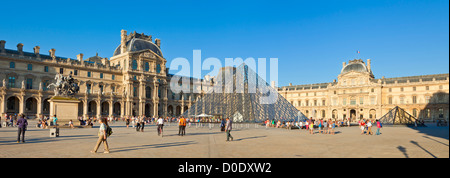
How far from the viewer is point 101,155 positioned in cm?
997

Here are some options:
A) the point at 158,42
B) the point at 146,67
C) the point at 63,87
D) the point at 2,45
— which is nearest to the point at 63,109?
the point at 63,87

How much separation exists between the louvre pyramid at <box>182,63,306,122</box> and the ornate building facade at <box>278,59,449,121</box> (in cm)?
4202

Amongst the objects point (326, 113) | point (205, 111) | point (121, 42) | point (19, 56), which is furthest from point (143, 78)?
point (326, 113)

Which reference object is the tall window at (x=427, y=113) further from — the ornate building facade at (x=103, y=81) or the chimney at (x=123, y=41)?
the chimney at (x=123, y=41)

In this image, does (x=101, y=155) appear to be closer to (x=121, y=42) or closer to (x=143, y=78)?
(x=143, y=78)

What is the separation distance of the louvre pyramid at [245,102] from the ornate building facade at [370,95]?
42.0 meters

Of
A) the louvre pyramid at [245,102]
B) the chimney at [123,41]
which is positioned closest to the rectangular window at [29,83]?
the chimney at [123,41]

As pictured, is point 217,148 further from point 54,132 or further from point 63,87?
point 63,87

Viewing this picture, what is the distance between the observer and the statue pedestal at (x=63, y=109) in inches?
969

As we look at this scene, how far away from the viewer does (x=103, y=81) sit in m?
64.2

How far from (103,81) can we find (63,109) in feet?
134

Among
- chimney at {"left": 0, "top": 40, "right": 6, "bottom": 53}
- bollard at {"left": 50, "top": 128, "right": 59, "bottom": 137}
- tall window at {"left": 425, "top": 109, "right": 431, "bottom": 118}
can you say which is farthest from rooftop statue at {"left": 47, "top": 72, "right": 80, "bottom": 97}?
tall window at {"left": 425, "top": 109, "right": 431, "bottom": 118}
